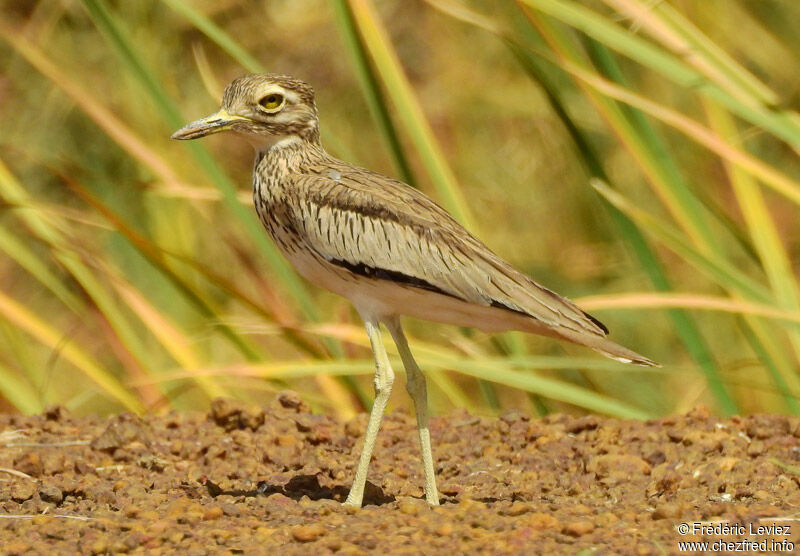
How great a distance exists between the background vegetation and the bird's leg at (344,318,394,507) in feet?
0.90

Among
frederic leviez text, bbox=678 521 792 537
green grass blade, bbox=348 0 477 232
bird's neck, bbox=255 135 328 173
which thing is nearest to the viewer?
frederic leviez text, bbox=678 521 792 537

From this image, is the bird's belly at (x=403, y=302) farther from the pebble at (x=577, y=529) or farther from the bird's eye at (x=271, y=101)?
the pebble at (x=577, y=529)

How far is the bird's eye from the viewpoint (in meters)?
4.33

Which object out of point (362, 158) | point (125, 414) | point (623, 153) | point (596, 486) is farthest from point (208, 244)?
point (596, 486)

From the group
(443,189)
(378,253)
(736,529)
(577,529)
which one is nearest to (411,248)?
(378,253)

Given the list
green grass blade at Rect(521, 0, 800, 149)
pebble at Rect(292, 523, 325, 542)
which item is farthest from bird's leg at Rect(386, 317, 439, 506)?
green grass blade at Rect(521, 0, 800, 149)

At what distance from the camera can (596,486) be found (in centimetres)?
405

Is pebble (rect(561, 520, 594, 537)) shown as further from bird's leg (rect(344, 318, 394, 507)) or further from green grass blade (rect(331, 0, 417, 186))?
green grass blade (rect(331, 0, 417, 186))

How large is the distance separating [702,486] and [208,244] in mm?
4438

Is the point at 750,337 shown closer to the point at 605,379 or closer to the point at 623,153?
the point at 605,379

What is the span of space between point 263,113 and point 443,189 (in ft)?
2.91

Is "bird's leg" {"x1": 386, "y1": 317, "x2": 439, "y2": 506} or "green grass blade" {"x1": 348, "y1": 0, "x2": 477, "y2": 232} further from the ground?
"green grass blade" {"x1": 348, "y1": 0, "x2": 477, "y2": 232}

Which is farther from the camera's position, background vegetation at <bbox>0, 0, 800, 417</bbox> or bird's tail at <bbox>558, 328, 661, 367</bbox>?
background vegetation at <bbox>0, 0, 800, 417</bbox>

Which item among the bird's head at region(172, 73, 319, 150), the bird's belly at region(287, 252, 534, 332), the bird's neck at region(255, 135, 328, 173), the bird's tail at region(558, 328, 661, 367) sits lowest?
the bird's tail at region(558, 328, 661, 367)
